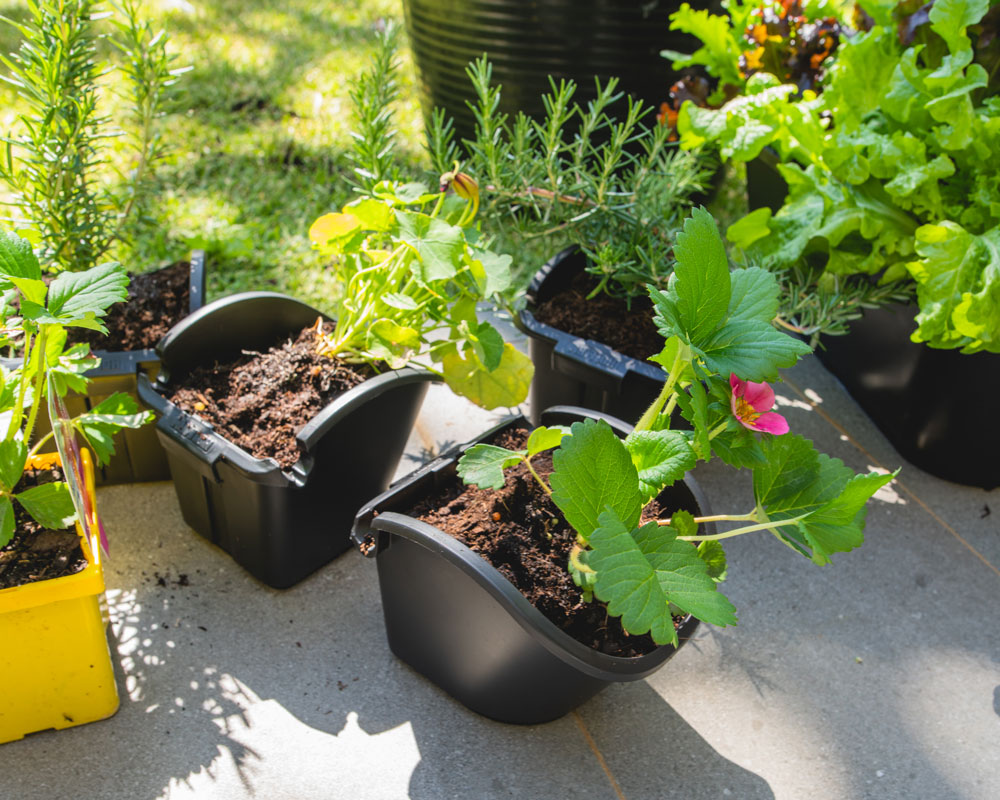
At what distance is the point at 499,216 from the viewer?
6.70ft

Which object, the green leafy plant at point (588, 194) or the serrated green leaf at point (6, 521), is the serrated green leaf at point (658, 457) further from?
the serrated green leaf at point (6, 521)

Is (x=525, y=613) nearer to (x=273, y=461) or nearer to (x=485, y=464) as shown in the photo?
(x=485, y=464)

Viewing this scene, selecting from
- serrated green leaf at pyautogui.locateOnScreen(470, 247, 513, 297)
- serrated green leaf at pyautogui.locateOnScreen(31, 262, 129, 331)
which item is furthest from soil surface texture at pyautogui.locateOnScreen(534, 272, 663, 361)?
serrated green leaf at pyautogui.locateOnScreen(31, 262, 129, 331)

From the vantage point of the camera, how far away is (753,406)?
47.4 inches

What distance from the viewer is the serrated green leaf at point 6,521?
4.39 ft

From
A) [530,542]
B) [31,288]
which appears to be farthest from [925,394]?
[31,288]

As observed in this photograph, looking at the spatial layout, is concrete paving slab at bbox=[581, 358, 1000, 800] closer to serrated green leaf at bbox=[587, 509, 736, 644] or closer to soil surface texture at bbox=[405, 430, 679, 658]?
soil surface texture at bbox=[405, 430, 679, 658]

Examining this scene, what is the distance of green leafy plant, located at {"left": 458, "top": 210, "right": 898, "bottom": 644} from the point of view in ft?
3.57

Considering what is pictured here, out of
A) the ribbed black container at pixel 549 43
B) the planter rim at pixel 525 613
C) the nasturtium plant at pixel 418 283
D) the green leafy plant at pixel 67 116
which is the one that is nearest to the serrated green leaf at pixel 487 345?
the nasturtium plant at pixel 418 283

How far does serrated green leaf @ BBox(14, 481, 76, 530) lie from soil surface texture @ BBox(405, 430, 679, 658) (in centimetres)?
53

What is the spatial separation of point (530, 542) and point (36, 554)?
0.77 meters

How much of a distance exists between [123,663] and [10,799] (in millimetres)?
277

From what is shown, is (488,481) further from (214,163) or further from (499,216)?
(214,163)

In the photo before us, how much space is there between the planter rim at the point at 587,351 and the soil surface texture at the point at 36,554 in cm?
97
